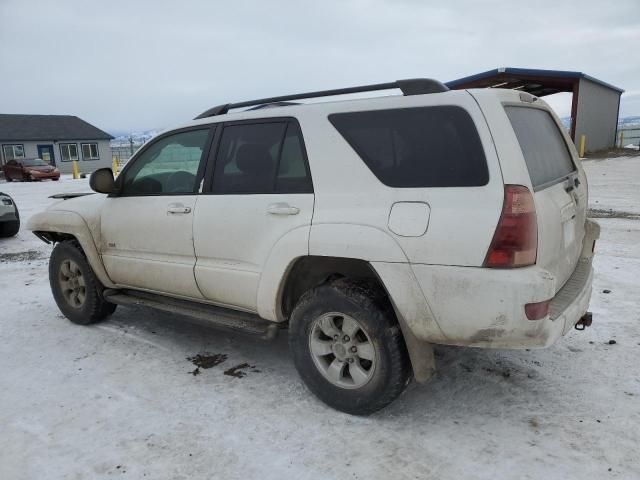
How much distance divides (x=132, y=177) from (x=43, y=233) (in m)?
1.38

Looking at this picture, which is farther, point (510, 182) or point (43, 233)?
point (43, 233)

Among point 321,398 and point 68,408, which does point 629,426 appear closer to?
point 321,398

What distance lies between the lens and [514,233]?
2445 mm

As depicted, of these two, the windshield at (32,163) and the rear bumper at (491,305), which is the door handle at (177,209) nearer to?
the rear bumper at (491,305)

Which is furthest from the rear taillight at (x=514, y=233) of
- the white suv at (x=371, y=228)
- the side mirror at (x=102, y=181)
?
the side mirror at (x=102, y=181)

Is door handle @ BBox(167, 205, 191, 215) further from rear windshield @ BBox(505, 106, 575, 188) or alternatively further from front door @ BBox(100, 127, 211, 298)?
rear windshield @ BBox(505, 106, 575, 188)

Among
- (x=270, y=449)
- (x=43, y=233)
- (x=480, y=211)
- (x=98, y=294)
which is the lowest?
(x=270, y=449)

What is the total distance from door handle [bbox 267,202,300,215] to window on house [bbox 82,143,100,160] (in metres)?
44.7

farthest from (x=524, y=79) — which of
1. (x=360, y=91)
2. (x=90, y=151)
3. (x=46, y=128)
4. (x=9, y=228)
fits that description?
(x=46, y=128)

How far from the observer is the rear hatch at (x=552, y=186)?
2.64m

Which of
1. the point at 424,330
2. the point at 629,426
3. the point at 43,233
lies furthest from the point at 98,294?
the point at 629,426

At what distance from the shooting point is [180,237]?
369 centimetres

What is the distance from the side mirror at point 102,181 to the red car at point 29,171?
2745 cm

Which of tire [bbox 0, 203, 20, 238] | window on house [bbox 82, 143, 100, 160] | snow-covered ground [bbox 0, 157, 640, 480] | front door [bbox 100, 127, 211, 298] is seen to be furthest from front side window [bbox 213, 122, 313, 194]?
window on house [bbox 82, 143, 100, 160]
